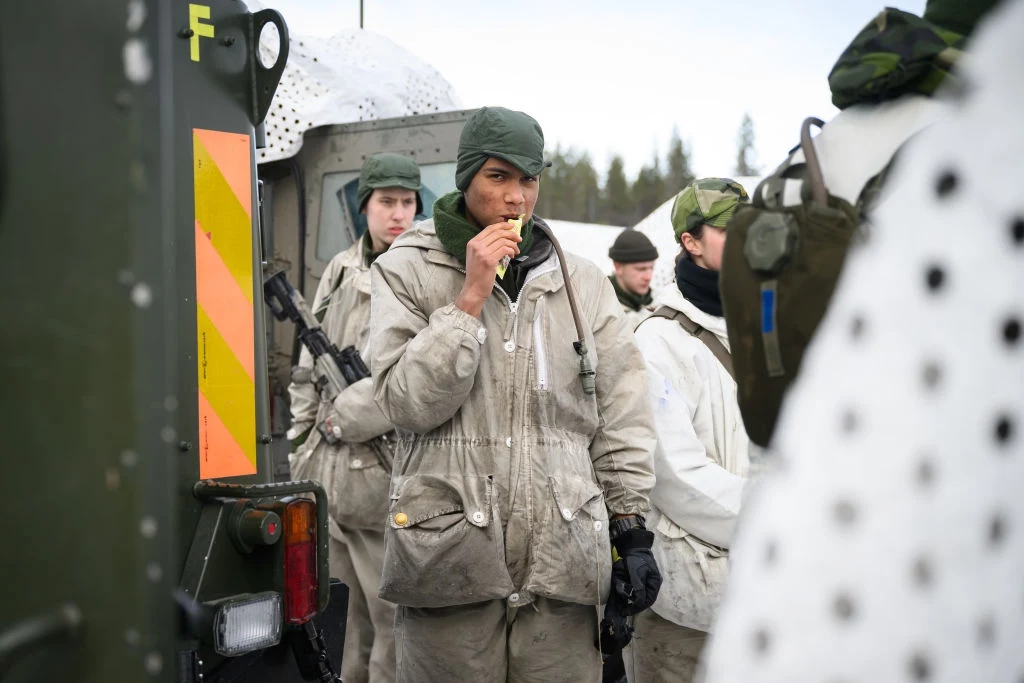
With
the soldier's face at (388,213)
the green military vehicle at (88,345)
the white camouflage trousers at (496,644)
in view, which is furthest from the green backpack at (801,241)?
the soldier's face at (388,213)

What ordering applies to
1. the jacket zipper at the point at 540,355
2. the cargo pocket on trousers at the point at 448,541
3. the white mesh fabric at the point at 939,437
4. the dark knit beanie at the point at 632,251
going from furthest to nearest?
the dark knit beanie at the point at 632,251 → the jacket zipper at the point at 540,355 → the cargo pocket on trousers at the point at 448,541 → the white mesh fabric at the point at 939,437

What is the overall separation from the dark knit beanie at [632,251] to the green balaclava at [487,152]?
4.47 m

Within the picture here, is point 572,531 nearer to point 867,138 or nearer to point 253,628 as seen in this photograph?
point 253,628

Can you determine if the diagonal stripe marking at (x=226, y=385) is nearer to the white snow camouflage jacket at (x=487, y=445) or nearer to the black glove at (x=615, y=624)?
the white snow camouflage jacket at (x=487, y=445)

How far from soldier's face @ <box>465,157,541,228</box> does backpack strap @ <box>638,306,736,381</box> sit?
0.79 m

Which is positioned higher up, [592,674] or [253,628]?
[253,628]

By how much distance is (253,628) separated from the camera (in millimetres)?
2031

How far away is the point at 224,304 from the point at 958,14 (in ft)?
5.20

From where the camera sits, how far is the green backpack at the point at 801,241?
4.50ft

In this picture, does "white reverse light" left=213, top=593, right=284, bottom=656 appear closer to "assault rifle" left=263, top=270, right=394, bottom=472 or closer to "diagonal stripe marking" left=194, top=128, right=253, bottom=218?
"diagonal stripe marking" left=194, top=128, right=253, bottom=218

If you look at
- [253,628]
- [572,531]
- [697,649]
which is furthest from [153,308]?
[697,649]

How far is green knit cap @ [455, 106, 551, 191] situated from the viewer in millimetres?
2920

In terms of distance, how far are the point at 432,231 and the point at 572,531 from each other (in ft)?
3.34

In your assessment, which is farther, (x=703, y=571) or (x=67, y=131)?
(x=703, y=571)
